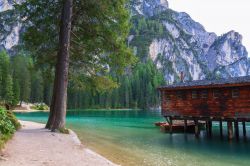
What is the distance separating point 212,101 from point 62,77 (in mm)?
14816

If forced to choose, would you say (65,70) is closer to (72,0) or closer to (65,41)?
(65,41)

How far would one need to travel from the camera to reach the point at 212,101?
29.2 m

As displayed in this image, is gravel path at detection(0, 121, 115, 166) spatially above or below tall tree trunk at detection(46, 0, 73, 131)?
below

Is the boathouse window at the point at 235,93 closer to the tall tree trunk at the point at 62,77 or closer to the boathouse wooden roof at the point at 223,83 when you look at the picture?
the boathouse wooden roof at the point at 223,83

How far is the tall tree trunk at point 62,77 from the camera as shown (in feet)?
68.4

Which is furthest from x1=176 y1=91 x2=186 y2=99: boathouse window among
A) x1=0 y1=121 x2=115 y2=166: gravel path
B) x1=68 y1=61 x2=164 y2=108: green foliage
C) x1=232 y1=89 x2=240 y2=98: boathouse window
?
x1=68 y1=61 x2=164 y2=108: green foliage

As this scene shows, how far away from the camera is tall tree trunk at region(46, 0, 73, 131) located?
2084 centimetres

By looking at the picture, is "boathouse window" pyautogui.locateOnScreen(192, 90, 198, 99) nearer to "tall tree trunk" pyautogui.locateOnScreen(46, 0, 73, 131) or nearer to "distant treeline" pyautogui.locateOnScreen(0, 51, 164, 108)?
"tall tree trunk" pyautogui.locateOnScreen(46, 0, 73, 131)

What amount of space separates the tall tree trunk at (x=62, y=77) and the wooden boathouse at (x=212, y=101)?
1405cm

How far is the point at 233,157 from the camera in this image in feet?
62.8

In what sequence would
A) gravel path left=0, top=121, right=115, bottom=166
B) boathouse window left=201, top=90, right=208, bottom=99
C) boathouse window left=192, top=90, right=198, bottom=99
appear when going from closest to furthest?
gravel path left=0, top=121, right=115, bottom=166 → boathouse window left=201, top=90, right=208, bottom=99 → boathouse window left=192, top=90, right=198, bottom=99

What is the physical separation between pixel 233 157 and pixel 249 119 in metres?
8.48

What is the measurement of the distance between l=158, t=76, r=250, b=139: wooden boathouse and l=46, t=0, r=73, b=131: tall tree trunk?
14051 mm

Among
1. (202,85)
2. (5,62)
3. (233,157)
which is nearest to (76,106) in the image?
(5,62)
